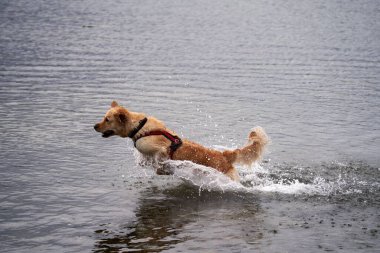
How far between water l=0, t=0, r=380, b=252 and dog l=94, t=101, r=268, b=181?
28 cm

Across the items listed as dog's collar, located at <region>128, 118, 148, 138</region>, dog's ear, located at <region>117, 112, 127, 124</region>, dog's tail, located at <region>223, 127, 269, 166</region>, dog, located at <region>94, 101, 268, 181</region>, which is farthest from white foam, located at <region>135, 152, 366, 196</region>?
dog's ear, located at <region>117, 112, 127, 124</region>

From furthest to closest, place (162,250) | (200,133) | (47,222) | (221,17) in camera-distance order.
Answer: (221,17) < (200,133) < (47,222) < (162,250)

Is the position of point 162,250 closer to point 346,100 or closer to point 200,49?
point 346,100

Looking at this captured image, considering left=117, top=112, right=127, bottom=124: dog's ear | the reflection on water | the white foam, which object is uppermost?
left=117, top=112, right=127, bottom=124: dog's ear

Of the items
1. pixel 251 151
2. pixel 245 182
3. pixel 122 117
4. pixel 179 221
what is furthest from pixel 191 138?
pixel 179 221

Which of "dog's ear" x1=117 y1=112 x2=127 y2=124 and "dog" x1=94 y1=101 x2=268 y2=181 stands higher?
"dog's ear" x1=117 y1=112 x2=127 y2=124

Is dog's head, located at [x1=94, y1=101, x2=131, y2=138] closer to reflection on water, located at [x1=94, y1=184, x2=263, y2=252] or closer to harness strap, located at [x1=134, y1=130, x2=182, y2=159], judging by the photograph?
harness strap, located at [x1=134, y1=130, x2=182, y2=159]

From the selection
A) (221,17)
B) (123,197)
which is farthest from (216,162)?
(221,17)

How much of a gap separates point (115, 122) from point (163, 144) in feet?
3.51

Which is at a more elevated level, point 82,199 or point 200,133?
point 200,133

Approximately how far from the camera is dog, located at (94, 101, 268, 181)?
11344mm

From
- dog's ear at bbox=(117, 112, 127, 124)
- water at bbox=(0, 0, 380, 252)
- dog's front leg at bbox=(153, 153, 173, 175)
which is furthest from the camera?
dog's front leg at bbox=(153, 153, 173, 175)

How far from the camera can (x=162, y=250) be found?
911 centimetres

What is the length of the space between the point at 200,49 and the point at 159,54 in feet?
9.65
